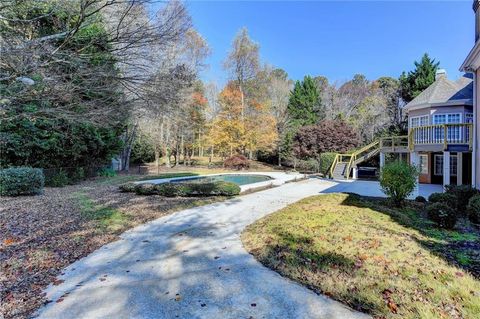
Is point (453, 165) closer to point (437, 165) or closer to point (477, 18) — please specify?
point (437, 165)

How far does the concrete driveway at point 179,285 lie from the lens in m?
3.11

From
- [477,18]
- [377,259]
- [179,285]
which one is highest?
[477,18]

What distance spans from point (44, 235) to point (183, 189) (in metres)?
5.60

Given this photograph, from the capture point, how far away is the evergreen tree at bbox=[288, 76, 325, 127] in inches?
1281

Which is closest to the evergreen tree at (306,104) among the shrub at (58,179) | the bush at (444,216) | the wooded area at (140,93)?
the wooded area at (140,93)

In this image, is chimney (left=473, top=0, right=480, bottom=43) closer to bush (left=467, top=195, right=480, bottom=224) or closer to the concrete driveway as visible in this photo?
bush (left=467, top=195, right=480, bottom=224)

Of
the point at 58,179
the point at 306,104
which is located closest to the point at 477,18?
the point at 58,179

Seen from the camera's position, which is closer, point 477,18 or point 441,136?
point 477,18

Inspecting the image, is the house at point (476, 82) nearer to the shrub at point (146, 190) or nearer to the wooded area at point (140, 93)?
the wooded area at point (140, 93)

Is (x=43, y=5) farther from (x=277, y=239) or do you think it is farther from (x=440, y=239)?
(x=440, y=239)

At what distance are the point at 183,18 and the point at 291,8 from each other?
9.11 metres

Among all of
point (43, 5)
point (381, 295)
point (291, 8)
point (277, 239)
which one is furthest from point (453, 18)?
point (43, 5)

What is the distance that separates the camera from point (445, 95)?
16594 mm

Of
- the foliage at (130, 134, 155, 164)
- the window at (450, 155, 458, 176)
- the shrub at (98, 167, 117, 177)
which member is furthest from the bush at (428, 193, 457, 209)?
the foliage at (130, 134, 155, 164)
